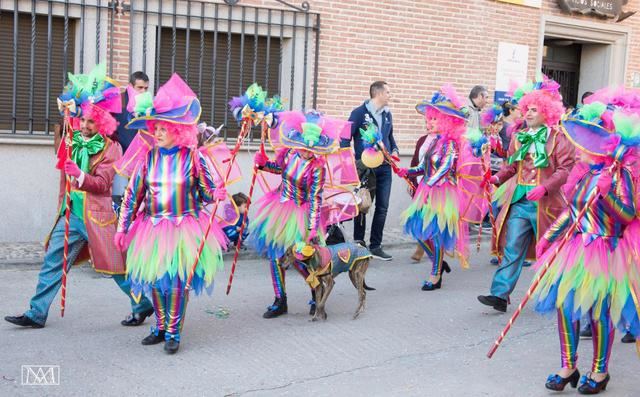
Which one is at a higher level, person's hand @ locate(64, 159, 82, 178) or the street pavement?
person's hand @ locate(64, 159, 82, 178)

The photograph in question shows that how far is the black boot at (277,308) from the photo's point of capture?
709 centimetres

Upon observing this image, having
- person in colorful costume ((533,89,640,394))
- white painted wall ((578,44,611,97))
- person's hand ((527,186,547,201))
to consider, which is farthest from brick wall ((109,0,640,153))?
person in colorful costume ((533,89,640,394))

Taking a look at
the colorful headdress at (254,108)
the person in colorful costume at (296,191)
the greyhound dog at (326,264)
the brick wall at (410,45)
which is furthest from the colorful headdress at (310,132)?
the brick wall at (410,45)

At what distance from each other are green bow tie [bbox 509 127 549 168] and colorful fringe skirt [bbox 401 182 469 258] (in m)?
1.15

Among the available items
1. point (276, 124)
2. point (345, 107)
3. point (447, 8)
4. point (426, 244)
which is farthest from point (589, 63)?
point (276, 124)

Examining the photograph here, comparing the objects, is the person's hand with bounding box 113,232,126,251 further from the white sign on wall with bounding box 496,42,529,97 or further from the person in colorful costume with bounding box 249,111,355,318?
the white sign on wall with bounding box 496,42,529,97

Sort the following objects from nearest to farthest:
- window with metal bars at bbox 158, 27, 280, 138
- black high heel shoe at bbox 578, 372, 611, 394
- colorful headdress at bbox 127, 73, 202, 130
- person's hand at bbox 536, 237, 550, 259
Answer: black high heel shoe at bbox 578, 372, 611, 394 < person's hand at bbox 536, 237, 550, 259 < colorful headdress at bbox 127, 73, 202, 130 < window with metal bars at bbox 158, 27, 280, 138

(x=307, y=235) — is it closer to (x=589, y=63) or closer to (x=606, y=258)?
(x=606, y=258)

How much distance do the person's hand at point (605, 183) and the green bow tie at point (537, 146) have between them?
2079 mm

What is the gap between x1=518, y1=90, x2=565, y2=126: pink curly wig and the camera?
282 inches

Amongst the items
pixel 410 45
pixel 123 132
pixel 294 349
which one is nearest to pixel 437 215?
pixel 294 349

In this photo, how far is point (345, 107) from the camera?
11992mm

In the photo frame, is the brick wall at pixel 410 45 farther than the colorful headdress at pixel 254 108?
Yes

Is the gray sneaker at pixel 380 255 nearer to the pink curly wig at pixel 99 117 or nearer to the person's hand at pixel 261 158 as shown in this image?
the person's hand at pixel 261 158
